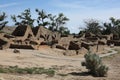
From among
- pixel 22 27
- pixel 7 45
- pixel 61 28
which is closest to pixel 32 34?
pixel 22 27

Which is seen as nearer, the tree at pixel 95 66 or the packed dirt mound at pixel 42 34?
the tree at pixel 95 66

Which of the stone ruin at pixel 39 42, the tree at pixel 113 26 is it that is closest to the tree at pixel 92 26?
the tree at pixel 113 26

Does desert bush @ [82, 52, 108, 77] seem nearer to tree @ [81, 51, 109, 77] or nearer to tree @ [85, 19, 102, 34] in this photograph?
tree @ [81, 51, 109, 77]

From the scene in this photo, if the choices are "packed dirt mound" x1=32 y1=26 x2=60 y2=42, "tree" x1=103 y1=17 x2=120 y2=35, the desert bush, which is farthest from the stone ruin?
"tree" x1=103 y1=17 x2=120 y2=35

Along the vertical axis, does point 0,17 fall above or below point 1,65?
above

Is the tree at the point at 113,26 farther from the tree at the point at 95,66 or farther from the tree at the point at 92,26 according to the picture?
the tree at the point at 95,66

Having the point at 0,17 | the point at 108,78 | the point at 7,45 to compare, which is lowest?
the point at 108,78

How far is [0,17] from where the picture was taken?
6862 cm

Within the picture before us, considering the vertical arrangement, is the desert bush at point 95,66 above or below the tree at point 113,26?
below

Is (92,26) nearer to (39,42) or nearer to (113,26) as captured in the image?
(113,26)

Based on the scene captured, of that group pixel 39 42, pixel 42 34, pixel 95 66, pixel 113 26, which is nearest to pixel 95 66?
pixel 95 66

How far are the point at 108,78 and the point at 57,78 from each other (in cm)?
312

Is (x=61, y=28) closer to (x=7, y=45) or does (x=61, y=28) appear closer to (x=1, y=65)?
(x=7, y=45)

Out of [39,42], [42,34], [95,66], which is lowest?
[95,66]
